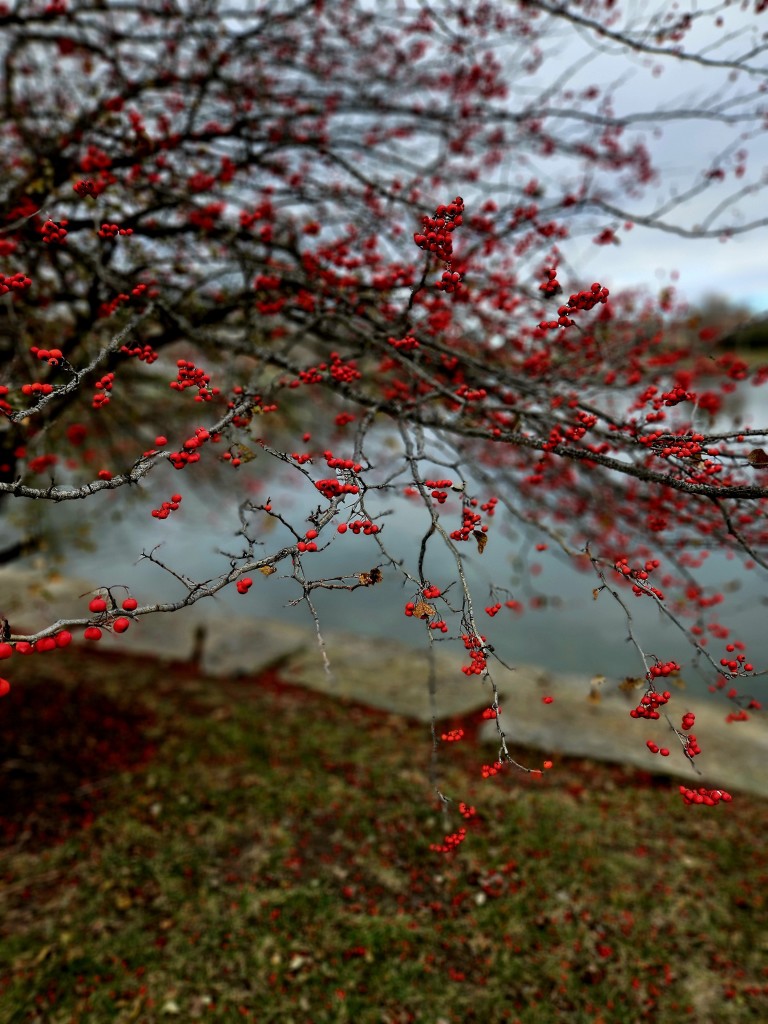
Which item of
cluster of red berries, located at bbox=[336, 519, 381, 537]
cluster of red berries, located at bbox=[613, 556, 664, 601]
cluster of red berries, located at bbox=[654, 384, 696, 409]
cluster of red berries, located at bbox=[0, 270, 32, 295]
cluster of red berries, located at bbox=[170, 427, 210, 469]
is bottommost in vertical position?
cluster of red berries, located at bbox=[613, 556, 664, 601]

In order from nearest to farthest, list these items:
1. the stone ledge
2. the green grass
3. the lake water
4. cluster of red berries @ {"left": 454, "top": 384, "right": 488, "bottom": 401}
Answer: cluster of red berries @ {"left": 454, "top": 384, "right": 488, "bottom": 401} → the green grass → the stone ledge → the lake water

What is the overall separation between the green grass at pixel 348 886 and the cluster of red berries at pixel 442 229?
4397mm

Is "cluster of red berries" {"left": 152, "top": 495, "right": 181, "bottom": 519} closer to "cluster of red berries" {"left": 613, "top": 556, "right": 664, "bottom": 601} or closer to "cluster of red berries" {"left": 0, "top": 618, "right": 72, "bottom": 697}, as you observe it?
"cluster of red berries" {"left": 0, "top": 618, "right": 72, "bottom": 697}

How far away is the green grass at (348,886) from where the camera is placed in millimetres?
3713

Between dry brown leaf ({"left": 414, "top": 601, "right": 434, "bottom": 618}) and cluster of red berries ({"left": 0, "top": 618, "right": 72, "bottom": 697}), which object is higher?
dry brown leaf ({"left": 414, "top": 601, "right": 434, "bottom": 618})

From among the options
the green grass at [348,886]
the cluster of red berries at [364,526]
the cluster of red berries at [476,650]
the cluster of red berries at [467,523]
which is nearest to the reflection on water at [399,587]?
the green grass at [348,886]

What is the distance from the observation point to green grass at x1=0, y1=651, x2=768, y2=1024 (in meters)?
3.71

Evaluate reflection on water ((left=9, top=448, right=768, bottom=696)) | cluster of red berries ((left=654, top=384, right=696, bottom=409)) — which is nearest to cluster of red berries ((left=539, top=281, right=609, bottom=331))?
cluster of red berries ((left=654, top=384, right=696, bottom=409))

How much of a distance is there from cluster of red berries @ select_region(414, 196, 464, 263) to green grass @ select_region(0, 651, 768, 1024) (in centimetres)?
440

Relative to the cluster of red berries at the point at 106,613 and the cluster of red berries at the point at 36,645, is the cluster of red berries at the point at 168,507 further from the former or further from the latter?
the cluster of red berries at the point at 36,645

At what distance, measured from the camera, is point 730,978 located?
391cm

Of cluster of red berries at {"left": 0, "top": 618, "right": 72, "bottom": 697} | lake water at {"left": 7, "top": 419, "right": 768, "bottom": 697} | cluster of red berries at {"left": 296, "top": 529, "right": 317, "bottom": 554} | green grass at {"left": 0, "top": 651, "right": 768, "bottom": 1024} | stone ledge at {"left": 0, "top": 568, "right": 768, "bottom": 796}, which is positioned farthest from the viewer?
lake water at {"left": 7, "top": 419, "right": 768, "bottom": 697}

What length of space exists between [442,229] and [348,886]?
4.66 meters

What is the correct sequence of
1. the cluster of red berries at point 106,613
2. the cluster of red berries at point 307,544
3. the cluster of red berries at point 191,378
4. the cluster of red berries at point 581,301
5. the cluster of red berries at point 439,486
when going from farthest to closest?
the cluster of red berries at point 439,486 < the cluster of red berries at point 191,378 < the cluster of red berries at point 581,301 < the cluster of red berries at point 307,544 < the cluster of red berries at point 106,613
